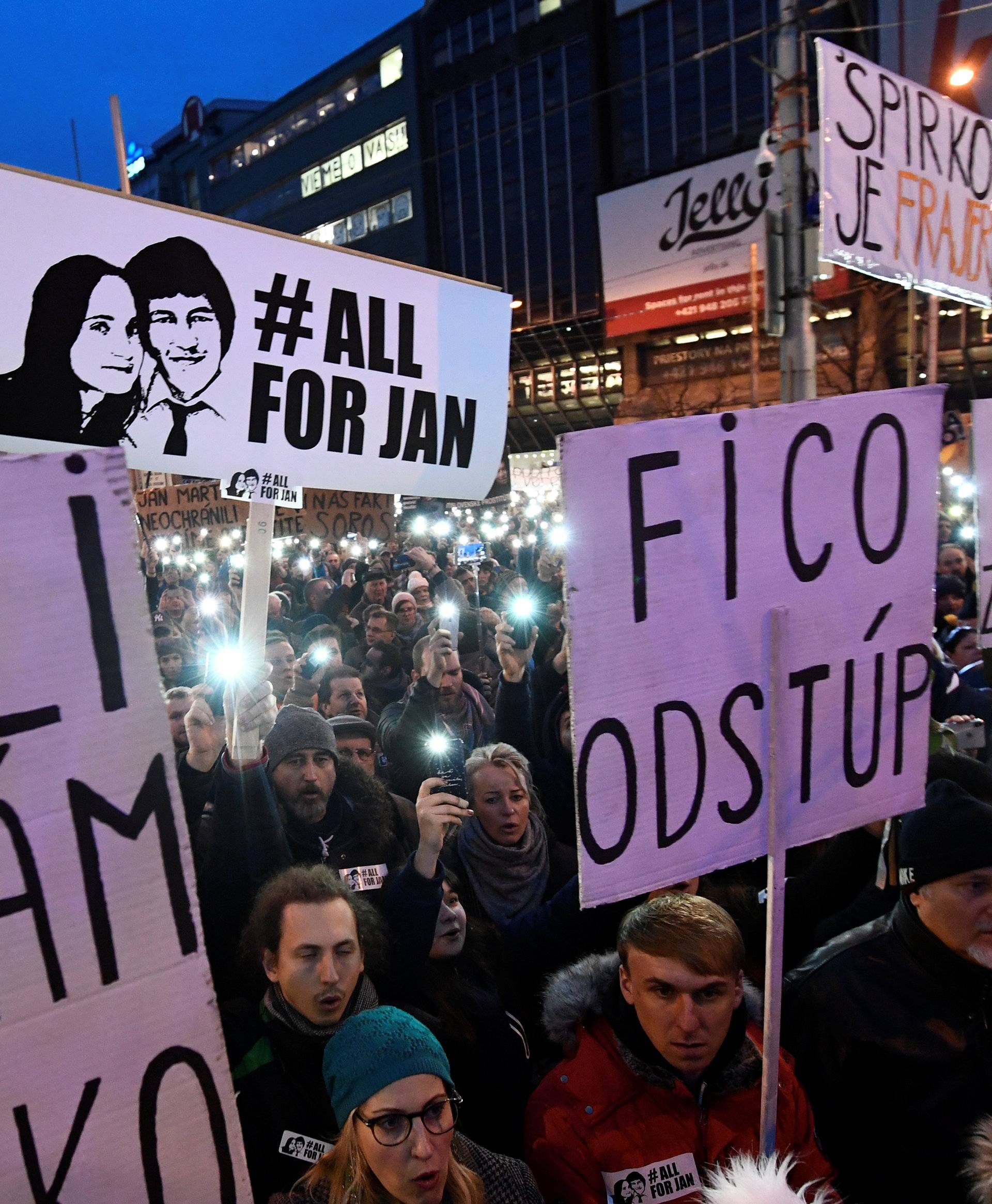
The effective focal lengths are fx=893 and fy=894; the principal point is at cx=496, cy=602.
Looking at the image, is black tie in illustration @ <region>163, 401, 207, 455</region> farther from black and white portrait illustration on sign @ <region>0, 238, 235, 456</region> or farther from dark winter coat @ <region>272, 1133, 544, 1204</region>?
dark winter coat @ <region>272, 1133, 544, 1204</region>

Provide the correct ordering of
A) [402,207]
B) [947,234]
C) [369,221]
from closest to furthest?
1. [947,234]
2. [402,207]
3. [369,221]

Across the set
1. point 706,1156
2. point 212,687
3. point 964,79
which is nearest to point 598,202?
point 964,79

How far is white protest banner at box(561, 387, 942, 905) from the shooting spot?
1593 millimetres

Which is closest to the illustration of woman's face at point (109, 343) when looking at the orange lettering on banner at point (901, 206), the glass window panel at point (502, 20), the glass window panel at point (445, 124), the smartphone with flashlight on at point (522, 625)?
the smartphone with flashlight on at point (522, 625)

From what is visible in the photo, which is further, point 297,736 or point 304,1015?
point 297,736

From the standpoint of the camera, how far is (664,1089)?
1886 mm

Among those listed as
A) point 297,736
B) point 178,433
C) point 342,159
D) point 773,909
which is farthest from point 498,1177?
point 342,159

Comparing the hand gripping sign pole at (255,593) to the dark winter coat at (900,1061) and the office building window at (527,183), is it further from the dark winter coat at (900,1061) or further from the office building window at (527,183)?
the office building window at (527,183)

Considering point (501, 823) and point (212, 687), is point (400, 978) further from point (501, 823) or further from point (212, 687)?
point (212, 687)

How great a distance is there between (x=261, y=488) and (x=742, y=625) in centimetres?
140

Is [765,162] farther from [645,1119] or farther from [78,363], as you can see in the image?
[645,1119]

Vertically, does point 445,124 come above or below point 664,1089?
above

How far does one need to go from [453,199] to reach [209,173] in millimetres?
20692

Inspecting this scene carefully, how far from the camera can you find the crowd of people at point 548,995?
1.80m
